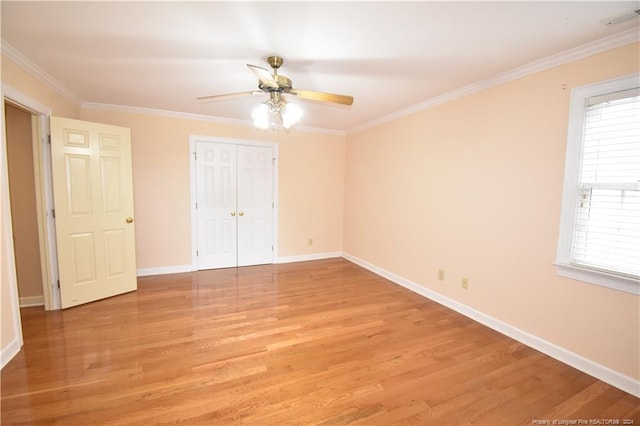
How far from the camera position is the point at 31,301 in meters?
3.06

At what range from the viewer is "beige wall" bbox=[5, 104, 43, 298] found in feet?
9.52

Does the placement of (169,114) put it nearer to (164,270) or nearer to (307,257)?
(164,270)

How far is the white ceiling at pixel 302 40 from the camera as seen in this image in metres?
1.70

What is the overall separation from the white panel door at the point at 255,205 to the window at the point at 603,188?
3.85 m

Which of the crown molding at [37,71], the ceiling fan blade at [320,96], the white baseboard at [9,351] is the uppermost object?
the crown molding at [37,71]

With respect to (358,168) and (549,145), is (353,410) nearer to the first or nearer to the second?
(549,145)

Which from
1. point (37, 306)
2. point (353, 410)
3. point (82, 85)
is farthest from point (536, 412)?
point (82, 85)

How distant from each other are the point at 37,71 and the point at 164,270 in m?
2.77

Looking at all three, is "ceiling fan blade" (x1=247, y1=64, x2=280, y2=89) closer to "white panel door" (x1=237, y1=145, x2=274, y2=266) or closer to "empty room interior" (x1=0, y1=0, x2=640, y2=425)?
"empty room interior" (x1=0, y1=0, x2=640, y2=425)

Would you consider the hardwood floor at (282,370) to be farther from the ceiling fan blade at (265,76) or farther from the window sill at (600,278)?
the ceiling fan blade at (265,76)

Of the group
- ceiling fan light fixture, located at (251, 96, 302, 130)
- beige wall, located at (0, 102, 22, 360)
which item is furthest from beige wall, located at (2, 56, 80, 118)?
ceiling fan light fixture, located at (251, 96, 302, 130)

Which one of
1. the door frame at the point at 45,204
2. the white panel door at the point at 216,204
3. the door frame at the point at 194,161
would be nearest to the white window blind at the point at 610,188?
the door frame at the point at 194,161

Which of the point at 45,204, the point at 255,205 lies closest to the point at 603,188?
the point at 255,205

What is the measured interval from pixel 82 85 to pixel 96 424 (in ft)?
10.7
